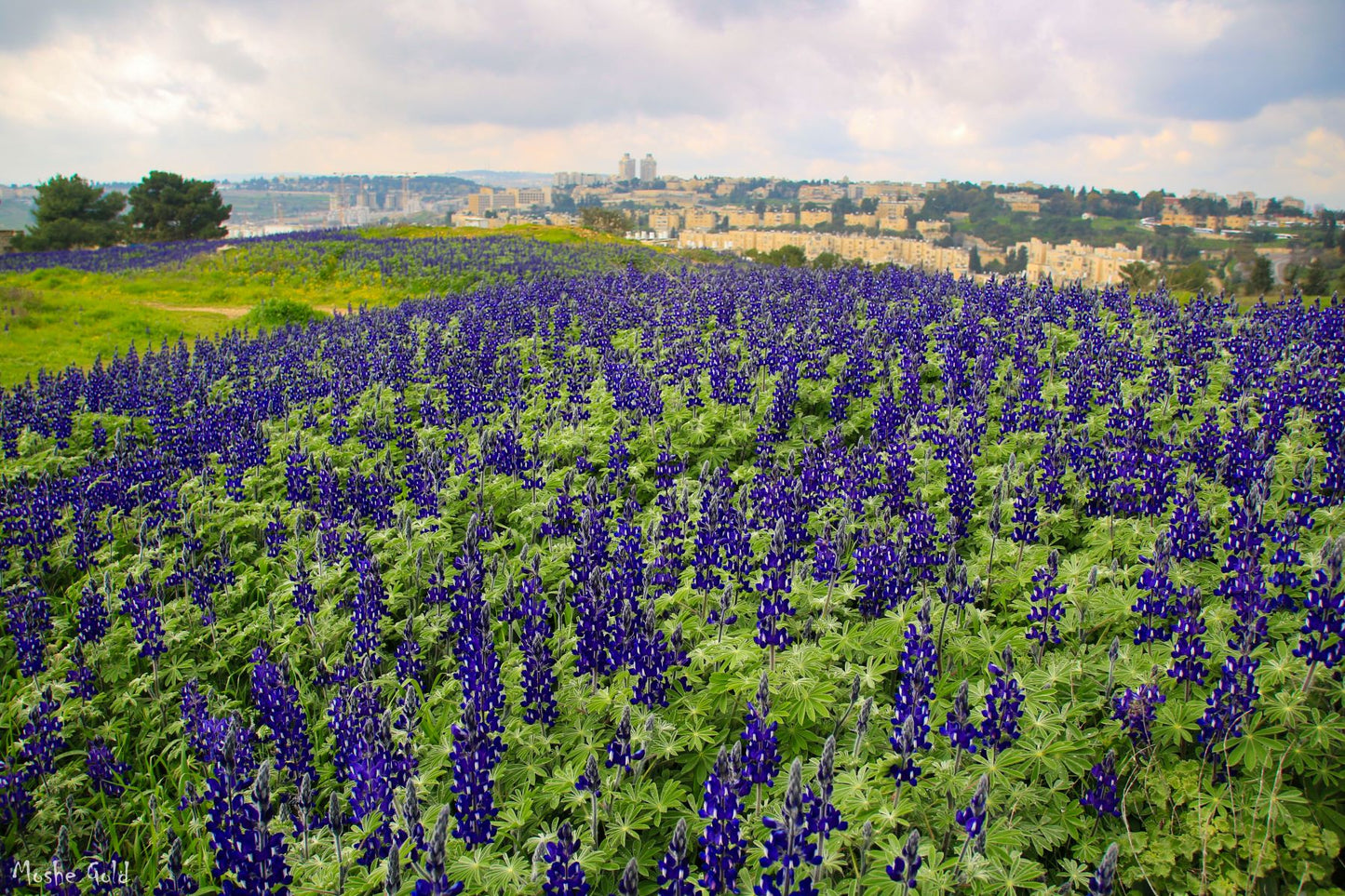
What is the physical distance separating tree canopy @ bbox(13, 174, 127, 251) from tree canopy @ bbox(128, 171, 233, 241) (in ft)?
7.11

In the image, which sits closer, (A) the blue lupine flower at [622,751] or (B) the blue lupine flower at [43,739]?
(A) the blue lupine flower at [622,751]

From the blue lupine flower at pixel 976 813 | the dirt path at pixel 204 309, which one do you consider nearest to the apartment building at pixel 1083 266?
the blue lupine flower at pixel 976 813

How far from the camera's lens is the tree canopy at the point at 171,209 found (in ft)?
185

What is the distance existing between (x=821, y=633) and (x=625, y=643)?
4.20 ft

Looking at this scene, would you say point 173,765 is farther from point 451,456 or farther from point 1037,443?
point 1037,443

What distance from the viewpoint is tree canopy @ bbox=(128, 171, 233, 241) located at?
56250 mm

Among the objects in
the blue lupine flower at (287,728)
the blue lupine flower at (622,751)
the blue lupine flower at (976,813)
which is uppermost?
the blue lupine flower at (976,813)

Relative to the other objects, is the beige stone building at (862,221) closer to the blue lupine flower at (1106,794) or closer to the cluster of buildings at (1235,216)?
the cluster of buildings at (1235,216)

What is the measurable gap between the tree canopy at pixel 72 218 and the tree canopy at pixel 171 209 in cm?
217

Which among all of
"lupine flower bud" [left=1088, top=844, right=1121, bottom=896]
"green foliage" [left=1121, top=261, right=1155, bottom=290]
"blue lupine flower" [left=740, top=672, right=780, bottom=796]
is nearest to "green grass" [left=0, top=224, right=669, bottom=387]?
"blue lupine flower" [left=740, top=672, right=780, bottom=796]

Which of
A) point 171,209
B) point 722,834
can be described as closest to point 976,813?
point 722,834

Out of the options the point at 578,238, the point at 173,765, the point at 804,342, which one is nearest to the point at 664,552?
the point at 173,765

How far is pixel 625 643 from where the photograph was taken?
3.85m

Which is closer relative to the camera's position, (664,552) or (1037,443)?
(664,552)
